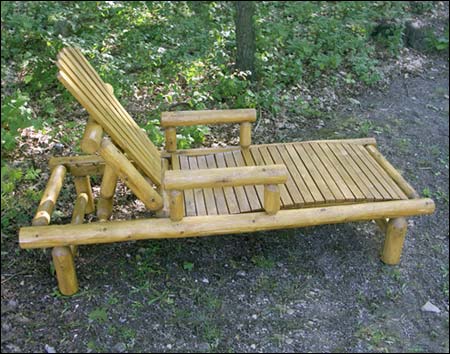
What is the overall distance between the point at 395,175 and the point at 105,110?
2.07 m

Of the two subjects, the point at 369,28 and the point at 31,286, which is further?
the point at 369,28

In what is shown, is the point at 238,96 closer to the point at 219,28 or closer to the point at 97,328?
the point at 219,28

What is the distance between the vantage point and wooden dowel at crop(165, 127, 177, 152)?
3.80 meters

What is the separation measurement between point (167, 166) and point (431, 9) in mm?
6178

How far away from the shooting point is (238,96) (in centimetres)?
513

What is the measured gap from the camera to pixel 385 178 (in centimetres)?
358

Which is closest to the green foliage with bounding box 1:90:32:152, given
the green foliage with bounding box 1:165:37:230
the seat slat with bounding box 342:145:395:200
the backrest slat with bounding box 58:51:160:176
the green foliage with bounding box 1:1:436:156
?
the green foliage with bounding box 1:1:436:156

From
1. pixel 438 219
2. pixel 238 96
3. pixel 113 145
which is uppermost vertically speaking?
pixel 113 145

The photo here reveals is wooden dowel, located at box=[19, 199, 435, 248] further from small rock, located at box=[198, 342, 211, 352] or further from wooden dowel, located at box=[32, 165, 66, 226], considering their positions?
small rock, located at box=[198, 342, 211, 352]

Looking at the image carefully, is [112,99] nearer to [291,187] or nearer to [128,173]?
[128,173]

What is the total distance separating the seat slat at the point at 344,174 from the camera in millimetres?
3346

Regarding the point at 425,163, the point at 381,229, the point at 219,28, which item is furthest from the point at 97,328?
the point at 219,28

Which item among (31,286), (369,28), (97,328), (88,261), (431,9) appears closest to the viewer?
(97,328)

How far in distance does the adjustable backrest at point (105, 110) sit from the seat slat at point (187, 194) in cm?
19
